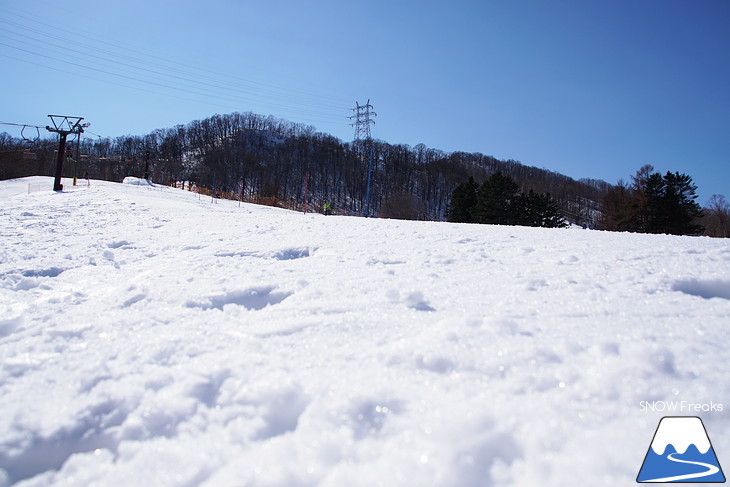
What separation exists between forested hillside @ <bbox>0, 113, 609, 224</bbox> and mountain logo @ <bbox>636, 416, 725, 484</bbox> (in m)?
73.9

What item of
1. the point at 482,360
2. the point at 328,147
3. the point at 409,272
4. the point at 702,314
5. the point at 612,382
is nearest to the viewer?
the point at 612,382

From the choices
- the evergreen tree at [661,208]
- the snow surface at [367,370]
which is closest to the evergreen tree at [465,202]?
the evergreen tree at [661,208]

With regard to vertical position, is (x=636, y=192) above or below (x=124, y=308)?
above

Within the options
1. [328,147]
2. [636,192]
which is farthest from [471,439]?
[328,147]

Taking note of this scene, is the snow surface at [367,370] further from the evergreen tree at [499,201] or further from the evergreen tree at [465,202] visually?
the evergreen tree at [465,202]

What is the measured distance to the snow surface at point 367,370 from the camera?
143cm

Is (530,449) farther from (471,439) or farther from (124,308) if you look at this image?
(124,308)

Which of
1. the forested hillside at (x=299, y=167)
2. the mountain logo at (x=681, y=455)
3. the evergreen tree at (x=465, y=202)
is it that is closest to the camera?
the mountain logo at (x=681, y=455)

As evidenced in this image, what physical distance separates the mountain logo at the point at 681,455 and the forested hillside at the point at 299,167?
73.9m

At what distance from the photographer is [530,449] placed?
1411 millimetres

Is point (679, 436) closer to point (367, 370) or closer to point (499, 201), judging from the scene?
point (367, 370)

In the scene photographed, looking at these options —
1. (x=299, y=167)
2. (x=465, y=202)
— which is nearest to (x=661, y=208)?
(x=465, y=202)

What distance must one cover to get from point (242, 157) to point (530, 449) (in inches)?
4068

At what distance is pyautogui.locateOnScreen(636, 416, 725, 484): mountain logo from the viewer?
136 centimetres
